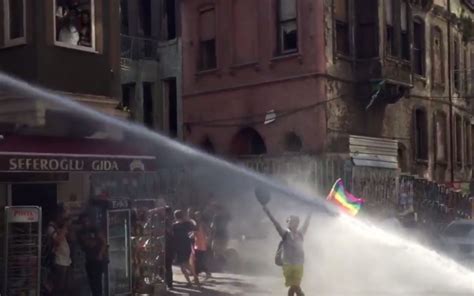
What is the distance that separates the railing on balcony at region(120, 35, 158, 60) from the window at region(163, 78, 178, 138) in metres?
1.08

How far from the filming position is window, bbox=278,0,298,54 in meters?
23.4

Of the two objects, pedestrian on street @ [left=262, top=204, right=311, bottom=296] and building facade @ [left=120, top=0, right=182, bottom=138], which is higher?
building facade @ [left=120, top=0, right=182, bottom=138]

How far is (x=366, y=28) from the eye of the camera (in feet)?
79.3

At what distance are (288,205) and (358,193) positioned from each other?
4.16 metres

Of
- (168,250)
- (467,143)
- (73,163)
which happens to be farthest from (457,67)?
(73,163)

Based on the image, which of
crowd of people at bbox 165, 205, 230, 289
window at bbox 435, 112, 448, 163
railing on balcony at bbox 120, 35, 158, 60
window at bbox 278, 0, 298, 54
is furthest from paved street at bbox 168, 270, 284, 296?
Answer: window at bbox 435, 112, 448, 163

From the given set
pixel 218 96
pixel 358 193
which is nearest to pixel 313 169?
pixel 358 193

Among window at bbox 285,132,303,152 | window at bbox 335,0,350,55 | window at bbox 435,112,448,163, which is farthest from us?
window at bbox 435,112,448,163

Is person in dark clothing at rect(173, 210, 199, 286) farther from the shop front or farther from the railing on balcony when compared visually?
the railing on balcony

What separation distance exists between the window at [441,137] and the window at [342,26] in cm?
709

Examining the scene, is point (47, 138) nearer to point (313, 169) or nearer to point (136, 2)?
point (313, 169)

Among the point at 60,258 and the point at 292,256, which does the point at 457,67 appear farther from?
the point at 60,258

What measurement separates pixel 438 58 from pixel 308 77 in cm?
925

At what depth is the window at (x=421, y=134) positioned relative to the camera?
28.0 metres
